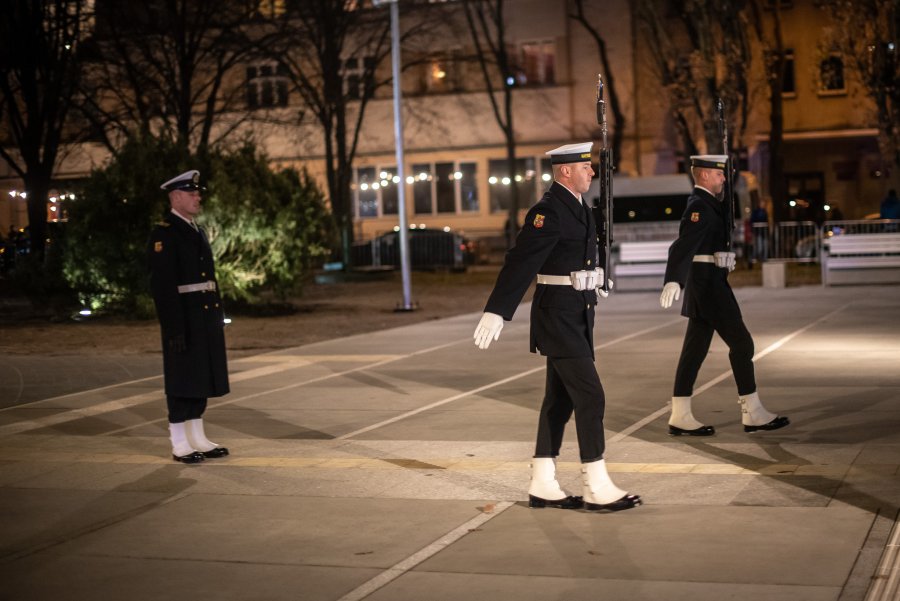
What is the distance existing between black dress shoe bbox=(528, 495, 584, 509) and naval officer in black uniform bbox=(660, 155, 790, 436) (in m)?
A: 2.63

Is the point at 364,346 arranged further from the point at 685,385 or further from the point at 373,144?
the point at 373,144

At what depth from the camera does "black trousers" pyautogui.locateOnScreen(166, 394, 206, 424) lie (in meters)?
10.4

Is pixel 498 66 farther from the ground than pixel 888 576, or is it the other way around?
pixel 498 66

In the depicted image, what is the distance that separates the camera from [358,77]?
4794 cm

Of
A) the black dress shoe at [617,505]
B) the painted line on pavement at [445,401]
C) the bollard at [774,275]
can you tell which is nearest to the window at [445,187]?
the bollard at [774,275]

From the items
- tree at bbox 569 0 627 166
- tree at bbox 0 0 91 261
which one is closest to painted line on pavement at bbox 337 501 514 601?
tree at bbox 0 0 91 261

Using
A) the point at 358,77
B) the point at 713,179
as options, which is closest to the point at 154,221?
the point at 713,179

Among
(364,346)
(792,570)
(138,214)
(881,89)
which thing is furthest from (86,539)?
(881,89)

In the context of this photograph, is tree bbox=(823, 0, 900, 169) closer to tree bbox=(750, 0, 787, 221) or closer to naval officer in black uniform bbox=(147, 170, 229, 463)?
tree bbox=(750, 0, 787, 221)

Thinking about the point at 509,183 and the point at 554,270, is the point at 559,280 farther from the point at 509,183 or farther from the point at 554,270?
the point at 509,183

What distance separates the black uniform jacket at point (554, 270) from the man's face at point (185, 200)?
324cm

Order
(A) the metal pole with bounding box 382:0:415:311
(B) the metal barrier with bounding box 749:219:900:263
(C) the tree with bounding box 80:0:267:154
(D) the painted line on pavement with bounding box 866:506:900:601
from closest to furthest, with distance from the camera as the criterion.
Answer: (D) the painted line on pavement with bounding box 866:506:900:601, (A) the metal pole with bounding box 382:0:415:311, (C) the tree with bounding box 80:0:267:154, (B) the metal barrier with bounding box 749:219:900:263

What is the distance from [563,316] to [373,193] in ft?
154

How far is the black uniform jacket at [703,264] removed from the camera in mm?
10898
